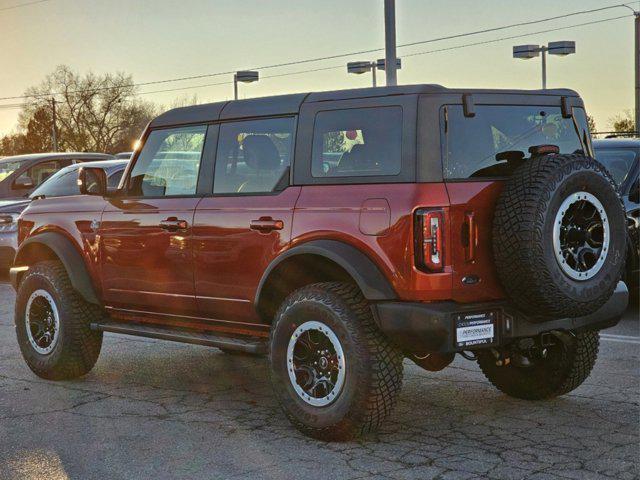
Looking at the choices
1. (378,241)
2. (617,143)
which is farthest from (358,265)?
(617,143)

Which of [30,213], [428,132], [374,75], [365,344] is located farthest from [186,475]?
[374,75]

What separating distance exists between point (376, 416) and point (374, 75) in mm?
38473

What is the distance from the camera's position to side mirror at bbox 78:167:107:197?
741cm

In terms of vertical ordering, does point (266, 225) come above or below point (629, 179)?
below

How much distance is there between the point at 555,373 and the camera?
6559 millimetres

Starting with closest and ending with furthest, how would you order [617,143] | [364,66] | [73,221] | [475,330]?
[475,330], [73,221], [617,143], [364,66]

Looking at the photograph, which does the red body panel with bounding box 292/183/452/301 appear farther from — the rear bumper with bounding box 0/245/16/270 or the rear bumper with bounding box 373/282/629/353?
the rear bumper with bounding box 0/245/16/270

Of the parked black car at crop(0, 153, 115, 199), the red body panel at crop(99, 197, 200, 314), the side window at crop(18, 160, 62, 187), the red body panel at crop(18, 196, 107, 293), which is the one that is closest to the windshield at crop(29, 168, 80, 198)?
the parked black car at crop(0, 153, 115, 199)

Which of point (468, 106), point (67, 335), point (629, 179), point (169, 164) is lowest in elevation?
point (67, 335)

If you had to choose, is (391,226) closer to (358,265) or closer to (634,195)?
(358,265)

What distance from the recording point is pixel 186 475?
5.12 meters

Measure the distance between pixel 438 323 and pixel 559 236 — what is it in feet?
2.49

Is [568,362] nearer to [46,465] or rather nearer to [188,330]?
[188,330]

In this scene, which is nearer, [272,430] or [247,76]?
[272,430]
